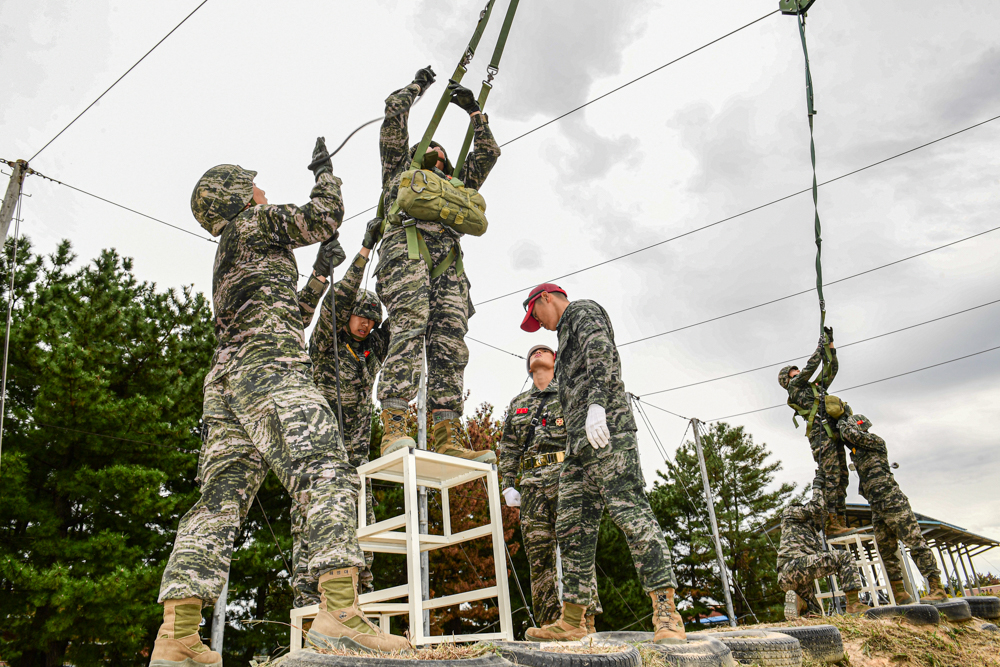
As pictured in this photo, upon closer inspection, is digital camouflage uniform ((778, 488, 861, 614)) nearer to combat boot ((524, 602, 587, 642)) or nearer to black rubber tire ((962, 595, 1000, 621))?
black rubber tire ((962, 595, 1000, 621))

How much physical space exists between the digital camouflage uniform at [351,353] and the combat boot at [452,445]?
32.0 inches

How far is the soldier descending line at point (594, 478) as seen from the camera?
332 cm

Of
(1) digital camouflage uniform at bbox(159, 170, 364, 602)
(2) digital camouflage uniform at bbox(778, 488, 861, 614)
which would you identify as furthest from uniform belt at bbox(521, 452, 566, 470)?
(1) digital camouflage uniform at bbox(159, 170, 364, 602)

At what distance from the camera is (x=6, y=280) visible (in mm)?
11852

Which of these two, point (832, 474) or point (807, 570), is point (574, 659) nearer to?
point (807, 570)

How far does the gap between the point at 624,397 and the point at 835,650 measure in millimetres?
1903

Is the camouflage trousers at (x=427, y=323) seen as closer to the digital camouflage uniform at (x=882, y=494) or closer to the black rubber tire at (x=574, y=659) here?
the black rubber tire at (x=574, y=659)

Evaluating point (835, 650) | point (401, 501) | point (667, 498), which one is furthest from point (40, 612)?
point (667, 498)

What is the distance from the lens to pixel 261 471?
2.96 metres

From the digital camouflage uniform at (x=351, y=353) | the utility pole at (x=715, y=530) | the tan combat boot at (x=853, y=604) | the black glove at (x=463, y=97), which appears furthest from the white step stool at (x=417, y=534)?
the utility pole at (x=715, y=530)

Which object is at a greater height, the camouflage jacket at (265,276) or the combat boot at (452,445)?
the camouflage jacket at (265,276)

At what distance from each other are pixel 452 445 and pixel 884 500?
632 cm

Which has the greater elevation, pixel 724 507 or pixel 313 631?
pixel 724 507

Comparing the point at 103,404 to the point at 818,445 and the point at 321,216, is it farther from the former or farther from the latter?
the point at 818,445
